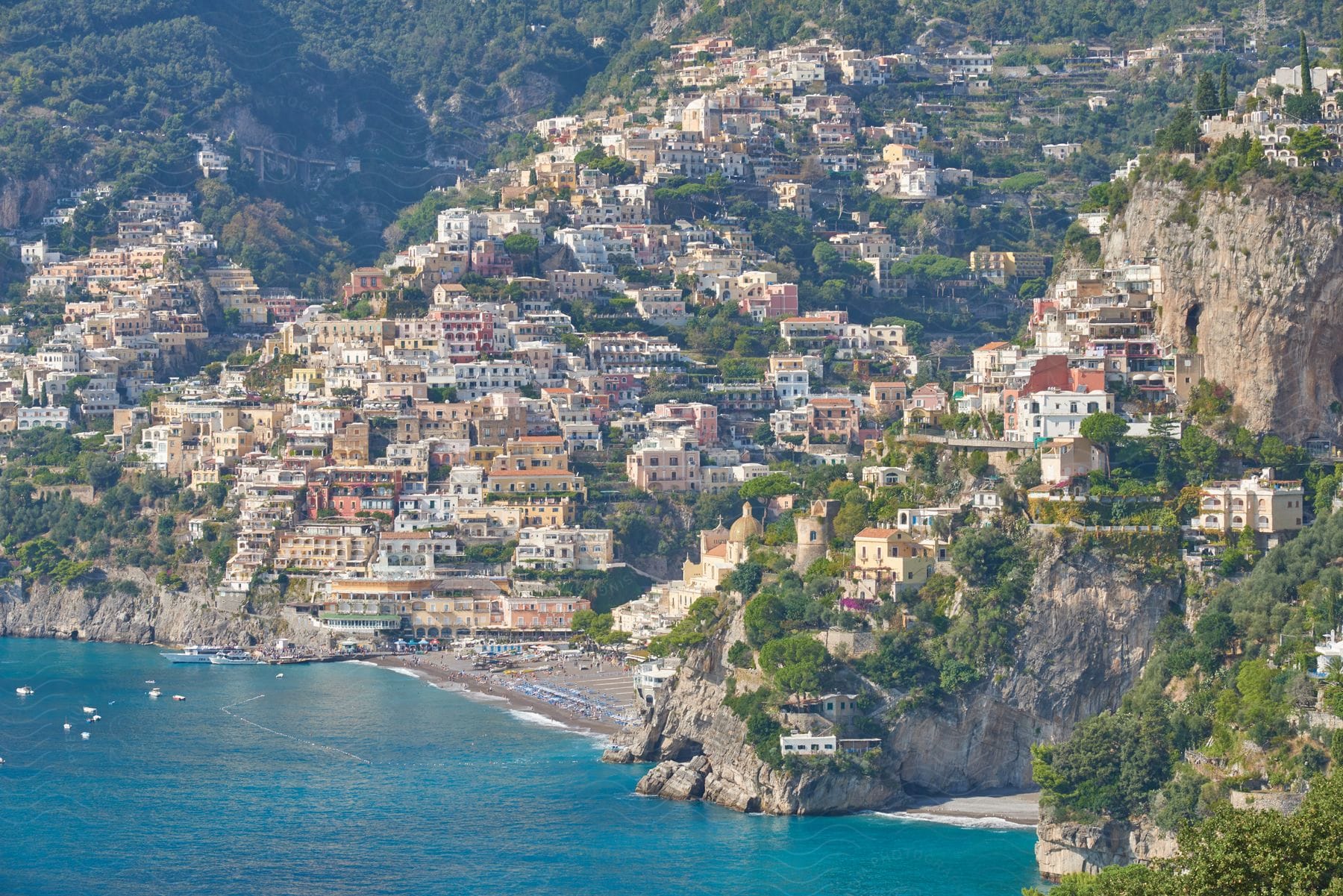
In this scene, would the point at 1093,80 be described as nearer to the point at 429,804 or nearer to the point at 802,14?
the point at 802,14

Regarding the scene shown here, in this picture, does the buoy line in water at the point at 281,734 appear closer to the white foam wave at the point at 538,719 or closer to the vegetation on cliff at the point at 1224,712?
the white foam wave at the point at 538,719

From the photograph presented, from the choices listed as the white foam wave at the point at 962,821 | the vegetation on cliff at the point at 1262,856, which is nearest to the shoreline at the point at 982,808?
the white foam wave at the point at 962,821

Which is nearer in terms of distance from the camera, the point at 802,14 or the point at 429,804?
the point at 429,804

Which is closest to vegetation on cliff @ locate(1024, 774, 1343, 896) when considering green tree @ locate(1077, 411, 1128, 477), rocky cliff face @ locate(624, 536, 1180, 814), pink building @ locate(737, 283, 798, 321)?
rocky cliff face @ locate(624, 536, 1180, 814)

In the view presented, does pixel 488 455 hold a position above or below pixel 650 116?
below

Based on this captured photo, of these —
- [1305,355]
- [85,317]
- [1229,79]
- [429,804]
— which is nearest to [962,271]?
[1229,79]

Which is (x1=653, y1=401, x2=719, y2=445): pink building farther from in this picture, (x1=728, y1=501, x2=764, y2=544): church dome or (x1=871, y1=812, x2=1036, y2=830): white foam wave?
(x1=871, y1=812, x2=1036, y2=830): white foam wave

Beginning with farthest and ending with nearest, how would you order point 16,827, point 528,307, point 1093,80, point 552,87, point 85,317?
1. point 552,87
2. point 1093,80
3. point 85,317
4. point 528,307
5. point 16,827
